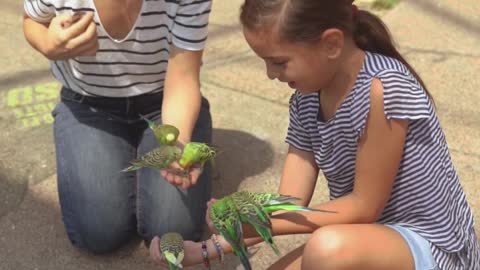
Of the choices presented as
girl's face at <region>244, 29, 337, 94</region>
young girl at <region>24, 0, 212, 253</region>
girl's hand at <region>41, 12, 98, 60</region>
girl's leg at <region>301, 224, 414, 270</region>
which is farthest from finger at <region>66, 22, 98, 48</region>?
girl's leg at <region>301, 224, 414, 270</region>

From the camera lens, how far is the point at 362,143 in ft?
4.80

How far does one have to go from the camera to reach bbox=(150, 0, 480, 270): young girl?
1404mm

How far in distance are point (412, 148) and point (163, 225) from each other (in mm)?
766

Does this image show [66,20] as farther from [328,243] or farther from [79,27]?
[328,243]

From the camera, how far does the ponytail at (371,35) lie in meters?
1.49

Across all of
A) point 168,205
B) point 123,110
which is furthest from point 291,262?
point 123,110

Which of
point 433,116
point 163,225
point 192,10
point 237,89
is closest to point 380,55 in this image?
point 433,116

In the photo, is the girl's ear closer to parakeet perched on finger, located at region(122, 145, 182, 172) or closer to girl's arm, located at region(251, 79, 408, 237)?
girl's arm, located at region(251, 79, 408, 237)

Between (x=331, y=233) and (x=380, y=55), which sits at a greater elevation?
(x=380, y=55)

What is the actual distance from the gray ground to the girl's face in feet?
2.19

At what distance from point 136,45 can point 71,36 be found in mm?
260

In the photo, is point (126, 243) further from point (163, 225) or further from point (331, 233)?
point (331, 233)

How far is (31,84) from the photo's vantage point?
2.85 metres

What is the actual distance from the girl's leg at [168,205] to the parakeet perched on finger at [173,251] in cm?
41
